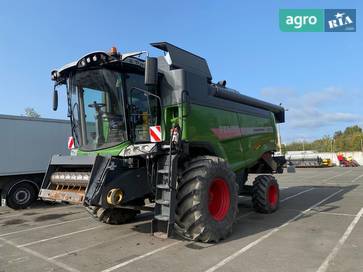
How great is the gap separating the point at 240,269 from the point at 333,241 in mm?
2358

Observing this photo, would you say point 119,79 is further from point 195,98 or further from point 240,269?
point 240,269

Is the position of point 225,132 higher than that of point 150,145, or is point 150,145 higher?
point 225,132

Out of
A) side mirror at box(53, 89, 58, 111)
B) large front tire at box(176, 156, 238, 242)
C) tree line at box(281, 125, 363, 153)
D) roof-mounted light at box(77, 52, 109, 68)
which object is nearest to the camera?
large front tire at box(176, 156, 238, 242)

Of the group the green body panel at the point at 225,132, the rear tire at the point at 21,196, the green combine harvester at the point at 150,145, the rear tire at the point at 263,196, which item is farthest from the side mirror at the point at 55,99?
the rear tire at the point at 21,196

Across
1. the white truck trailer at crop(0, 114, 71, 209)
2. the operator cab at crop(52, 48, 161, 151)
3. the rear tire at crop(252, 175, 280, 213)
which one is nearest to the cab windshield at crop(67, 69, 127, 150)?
the operator cab at crop(52, 48, 161, 151)

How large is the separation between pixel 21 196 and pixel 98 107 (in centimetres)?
756

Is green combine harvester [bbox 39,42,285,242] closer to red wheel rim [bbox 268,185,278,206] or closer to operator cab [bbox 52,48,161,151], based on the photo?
operator cab [bbox 52,48,161,151]

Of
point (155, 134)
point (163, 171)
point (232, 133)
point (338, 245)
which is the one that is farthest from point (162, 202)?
point (232, 133)

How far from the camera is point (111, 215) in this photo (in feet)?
27.2

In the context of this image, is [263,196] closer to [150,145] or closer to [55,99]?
[150,145]

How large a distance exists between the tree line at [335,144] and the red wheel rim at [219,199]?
266 feet

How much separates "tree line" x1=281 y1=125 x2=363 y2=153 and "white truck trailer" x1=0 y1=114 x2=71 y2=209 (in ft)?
252

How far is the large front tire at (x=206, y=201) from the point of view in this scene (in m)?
6.24

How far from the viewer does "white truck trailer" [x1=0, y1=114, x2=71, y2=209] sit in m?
12.7
